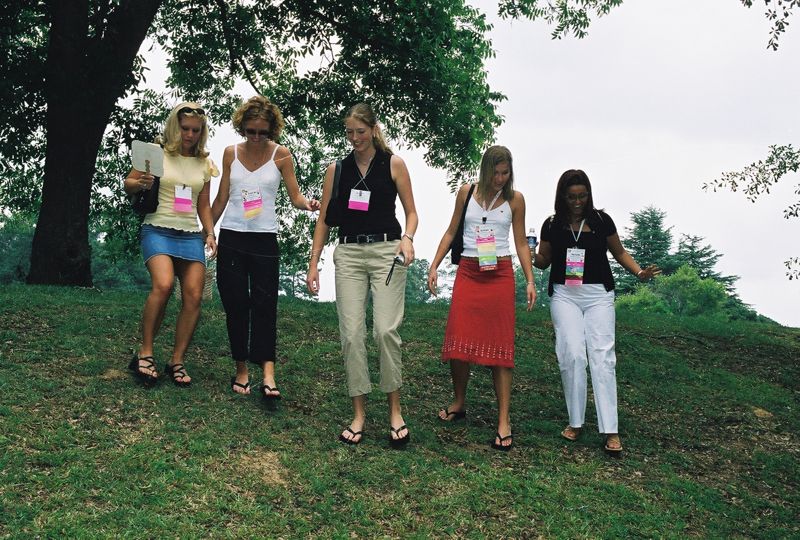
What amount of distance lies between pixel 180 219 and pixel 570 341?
3.40m

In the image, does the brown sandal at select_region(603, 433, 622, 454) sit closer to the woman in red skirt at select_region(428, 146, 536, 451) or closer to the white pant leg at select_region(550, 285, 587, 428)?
the white pant leg at select_region(550, 285, 587, 428)

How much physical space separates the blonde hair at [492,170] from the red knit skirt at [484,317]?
0.55m

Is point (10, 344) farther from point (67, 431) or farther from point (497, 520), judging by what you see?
point (497, 520)

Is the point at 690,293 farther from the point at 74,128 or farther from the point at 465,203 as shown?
the point at 465,203

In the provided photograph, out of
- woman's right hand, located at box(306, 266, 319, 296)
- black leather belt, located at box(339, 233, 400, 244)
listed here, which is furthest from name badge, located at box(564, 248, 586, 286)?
woman's right hand, located at box(306, 266, 319, 296)

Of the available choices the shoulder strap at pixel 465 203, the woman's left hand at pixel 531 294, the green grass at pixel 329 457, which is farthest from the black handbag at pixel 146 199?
the woman's left hand at pixel 531 294

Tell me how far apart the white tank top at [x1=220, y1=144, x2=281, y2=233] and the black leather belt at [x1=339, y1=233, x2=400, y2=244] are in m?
0.80

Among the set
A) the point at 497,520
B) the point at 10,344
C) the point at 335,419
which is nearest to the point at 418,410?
the point at 335,419

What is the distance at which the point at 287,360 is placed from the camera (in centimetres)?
862

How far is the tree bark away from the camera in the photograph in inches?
500

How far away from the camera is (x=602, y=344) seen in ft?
21.0

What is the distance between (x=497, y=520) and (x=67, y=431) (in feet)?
10.5

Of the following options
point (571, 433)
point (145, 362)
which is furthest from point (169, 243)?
point (571, 433)

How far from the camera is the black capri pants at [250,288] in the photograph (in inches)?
244
